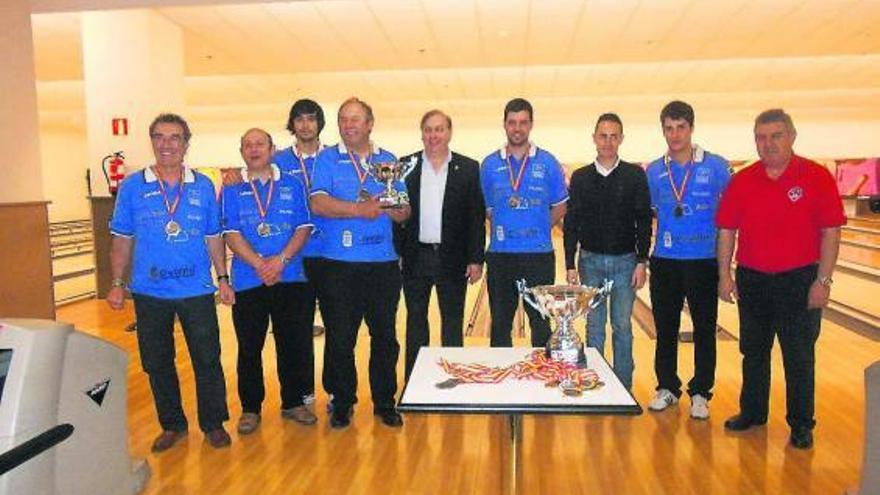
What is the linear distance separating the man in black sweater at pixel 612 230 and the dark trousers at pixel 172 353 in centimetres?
156

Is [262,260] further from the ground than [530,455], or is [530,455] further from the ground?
[262,260]

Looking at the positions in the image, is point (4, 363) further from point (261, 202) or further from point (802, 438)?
point (802, 438)

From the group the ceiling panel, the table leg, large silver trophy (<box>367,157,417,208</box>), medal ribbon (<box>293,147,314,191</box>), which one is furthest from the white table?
the ceiling panel

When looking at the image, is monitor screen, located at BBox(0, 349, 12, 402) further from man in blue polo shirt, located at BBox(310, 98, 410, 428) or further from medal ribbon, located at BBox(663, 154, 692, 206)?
medal ribbon, located at BBox(663, 154, 692, 206)

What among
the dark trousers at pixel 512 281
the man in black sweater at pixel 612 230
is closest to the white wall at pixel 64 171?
the dark trousers at pixel 512 281

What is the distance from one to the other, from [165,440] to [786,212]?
8.42ft

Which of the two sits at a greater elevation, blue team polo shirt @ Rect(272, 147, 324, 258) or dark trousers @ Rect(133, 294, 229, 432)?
blue team polo shirt @ Rect(272, 147, 324, 258)

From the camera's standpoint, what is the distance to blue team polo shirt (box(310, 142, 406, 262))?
2842mm

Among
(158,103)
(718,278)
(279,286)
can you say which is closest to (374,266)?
(279,286)

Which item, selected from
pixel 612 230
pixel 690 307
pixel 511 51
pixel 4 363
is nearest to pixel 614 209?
pixel 612 230

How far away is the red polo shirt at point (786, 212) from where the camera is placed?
2675 millimetres

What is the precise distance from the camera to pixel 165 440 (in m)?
2.83

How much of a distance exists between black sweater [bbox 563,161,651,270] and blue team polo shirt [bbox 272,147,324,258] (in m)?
1.13

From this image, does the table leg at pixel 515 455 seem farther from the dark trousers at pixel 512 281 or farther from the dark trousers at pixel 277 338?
the dark trousers at pixel 277 338
